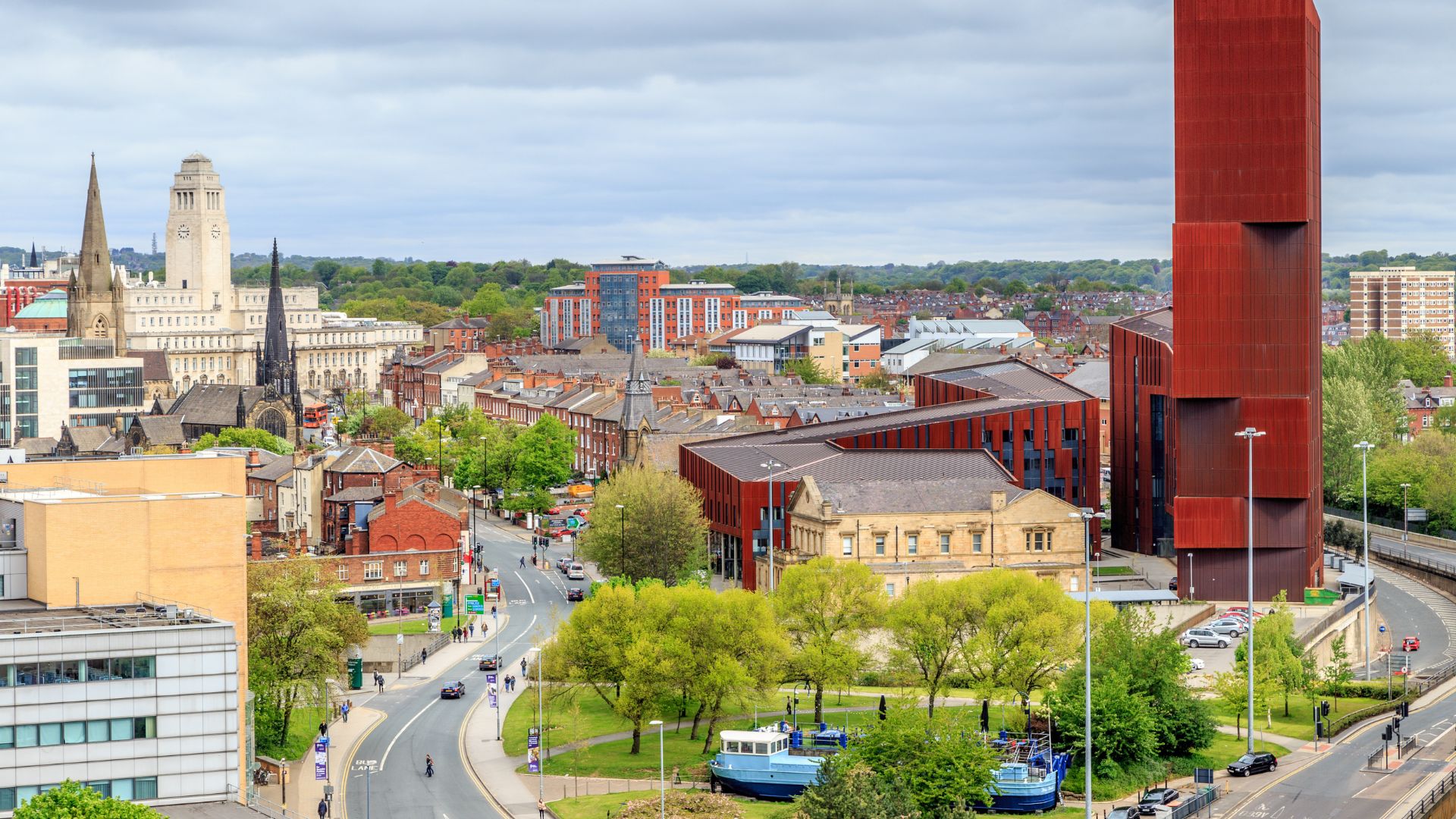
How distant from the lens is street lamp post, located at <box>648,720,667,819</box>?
70.9m

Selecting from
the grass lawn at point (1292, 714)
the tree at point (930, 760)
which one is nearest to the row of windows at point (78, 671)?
the tree at point (930, 760)

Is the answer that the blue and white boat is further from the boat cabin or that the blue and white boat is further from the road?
the road

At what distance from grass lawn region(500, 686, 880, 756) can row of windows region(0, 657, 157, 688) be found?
2706 centimetres

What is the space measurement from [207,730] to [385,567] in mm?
62204

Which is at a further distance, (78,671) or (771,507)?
(771,507)

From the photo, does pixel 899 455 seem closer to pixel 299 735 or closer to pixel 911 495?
pixel 911 495

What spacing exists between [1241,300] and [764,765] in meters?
47.7

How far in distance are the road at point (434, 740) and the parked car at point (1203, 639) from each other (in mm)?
31640

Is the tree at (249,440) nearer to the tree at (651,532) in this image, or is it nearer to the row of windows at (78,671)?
the tree at (651,532)

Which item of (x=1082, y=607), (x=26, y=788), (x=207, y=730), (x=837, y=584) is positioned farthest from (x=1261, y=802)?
(x=26, y=788)

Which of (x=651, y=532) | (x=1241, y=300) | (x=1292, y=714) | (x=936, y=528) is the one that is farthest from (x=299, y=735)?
(x=1241, y=300)

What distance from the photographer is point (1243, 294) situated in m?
111

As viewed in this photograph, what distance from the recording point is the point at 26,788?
5878 cm

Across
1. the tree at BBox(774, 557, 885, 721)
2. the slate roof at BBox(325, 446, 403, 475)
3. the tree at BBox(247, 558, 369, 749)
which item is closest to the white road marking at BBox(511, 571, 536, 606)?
the slate roof at BBox(325, 446, 403, 475)
